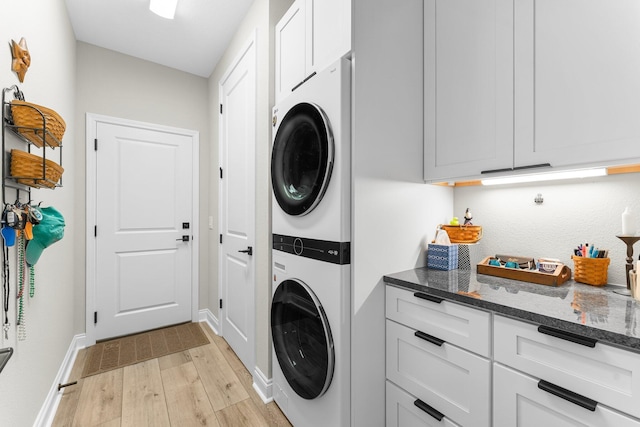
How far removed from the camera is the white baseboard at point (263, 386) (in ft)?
6.12

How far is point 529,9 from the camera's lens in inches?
47.3

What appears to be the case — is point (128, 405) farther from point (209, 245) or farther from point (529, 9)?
point (529, 9)

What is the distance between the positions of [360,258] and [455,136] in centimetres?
80

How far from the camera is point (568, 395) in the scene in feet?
2.71

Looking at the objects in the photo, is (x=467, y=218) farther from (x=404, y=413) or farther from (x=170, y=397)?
(x=170, y=397)

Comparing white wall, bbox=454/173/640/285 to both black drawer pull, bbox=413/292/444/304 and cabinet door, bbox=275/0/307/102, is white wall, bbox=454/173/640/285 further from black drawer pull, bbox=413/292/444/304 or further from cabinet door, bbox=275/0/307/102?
cabinet door, bbox=275/0/307/102

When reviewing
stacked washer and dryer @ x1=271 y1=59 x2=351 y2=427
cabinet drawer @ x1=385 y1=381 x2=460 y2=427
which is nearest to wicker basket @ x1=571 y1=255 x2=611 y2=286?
cabinet drawer @ x1=385 y1=381 x2=460 y2=427

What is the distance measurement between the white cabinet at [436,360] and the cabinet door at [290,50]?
129 centimetres

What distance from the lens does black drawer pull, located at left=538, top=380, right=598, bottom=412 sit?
787 mm

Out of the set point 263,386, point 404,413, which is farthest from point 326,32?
point 263,386

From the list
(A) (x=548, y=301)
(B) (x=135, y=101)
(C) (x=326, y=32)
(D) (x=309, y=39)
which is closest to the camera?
(A) (x=548, y=301)

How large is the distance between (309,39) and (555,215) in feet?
5.04

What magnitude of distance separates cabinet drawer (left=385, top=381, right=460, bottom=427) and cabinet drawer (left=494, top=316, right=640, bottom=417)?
43 centimetres

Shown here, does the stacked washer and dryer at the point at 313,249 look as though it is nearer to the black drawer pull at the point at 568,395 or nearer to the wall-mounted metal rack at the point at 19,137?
the black drawer pull at the point at 568,395
